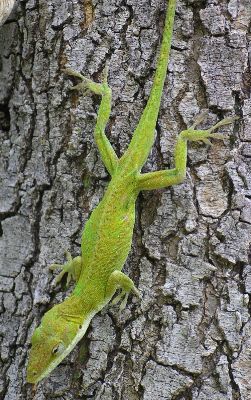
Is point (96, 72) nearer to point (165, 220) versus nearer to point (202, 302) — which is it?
point (165, 220)

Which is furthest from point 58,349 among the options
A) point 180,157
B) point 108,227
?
point 180,157

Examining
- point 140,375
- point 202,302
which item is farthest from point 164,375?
point 202,302

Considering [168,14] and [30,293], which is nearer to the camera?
[168,14]

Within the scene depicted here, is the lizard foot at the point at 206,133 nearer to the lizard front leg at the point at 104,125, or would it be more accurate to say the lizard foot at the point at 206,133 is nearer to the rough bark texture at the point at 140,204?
the rough bark texture at the point at 140,204

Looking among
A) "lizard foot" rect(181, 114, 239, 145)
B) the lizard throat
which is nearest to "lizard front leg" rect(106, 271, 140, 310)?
the lizard throat

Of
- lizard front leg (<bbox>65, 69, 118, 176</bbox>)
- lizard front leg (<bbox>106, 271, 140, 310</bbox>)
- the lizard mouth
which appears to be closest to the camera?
the lizard mouth

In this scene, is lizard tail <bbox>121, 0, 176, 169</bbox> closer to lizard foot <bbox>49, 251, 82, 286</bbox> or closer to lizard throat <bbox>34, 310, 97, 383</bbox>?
lizard foot <bbox>49, 251, 82, 286</bbox>

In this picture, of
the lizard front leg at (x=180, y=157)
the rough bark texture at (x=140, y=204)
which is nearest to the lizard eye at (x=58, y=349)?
the rough bark texture at (x=140, y=204)

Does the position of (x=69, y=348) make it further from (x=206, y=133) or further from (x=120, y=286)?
(x=206, y=133)
